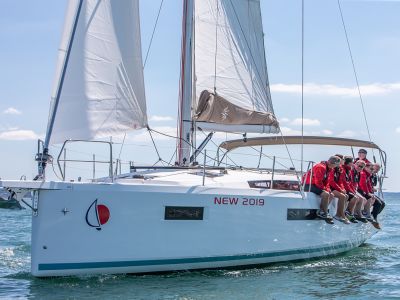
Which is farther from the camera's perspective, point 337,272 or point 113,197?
point 337,272

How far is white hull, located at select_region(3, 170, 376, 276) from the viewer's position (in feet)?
35.7

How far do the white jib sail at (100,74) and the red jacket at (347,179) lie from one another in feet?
15.4

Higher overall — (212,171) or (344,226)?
(212,171)

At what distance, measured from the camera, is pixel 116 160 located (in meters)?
13.4

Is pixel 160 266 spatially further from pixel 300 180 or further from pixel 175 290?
pixel 300 180

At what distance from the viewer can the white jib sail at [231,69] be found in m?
14.8

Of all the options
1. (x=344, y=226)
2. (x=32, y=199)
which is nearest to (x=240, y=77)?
(x=344, y=226)

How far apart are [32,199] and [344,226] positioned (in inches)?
286

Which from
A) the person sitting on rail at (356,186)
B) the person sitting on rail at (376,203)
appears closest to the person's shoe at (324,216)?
the person sitting on rail at (356,186)

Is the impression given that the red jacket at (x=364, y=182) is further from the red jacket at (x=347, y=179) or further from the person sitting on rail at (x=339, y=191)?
the person sitting on rail at (x=339, y=191)

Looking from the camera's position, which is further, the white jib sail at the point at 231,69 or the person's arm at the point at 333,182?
the white jib sail at the point at 231,69

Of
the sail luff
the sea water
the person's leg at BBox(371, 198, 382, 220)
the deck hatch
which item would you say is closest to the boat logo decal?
the sea water

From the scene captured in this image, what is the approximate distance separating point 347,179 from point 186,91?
13.8ft

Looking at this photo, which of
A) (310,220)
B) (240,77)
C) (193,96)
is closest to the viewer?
(310,220)
